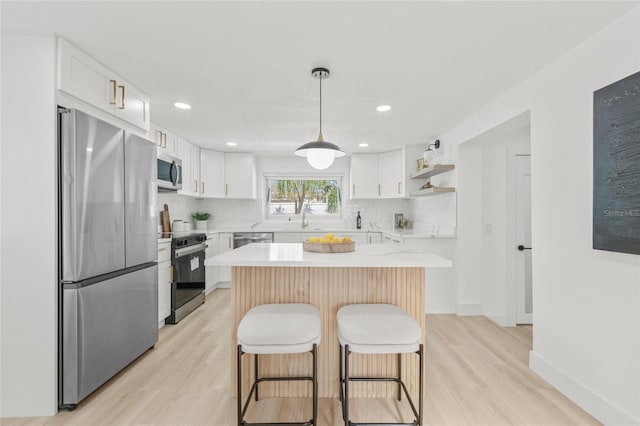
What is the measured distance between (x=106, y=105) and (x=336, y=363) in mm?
2447

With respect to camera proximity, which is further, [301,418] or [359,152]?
[359,152]

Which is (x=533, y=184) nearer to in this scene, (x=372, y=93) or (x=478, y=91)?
(x=478, y=91)

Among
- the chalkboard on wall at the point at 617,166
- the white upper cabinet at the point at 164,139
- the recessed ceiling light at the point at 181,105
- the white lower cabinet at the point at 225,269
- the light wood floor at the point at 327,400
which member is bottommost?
the light wood floor at the point at 327,400

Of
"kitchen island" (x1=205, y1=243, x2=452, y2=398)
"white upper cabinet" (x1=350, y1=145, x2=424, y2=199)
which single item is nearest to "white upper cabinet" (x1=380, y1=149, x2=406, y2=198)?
"white upper cabinet" (x1=350, y1=145, x2=424, y2=199)

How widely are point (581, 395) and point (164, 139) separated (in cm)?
451

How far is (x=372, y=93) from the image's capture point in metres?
2.90

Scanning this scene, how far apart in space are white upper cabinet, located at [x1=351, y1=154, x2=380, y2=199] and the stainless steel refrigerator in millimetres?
3477

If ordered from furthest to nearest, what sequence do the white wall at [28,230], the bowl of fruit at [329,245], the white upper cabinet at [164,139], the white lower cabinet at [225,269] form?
1. the white lower cabinet at [225,269]
2. the white upper cabinet at [164,139]
3. the bowl of fruit at [329,245]
4. the white wall at [28,230]

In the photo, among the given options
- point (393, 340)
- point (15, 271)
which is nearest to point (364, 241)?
point (393, 340)

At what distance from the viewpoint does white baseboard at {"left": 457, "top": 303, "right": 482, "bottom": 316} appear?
151 inches

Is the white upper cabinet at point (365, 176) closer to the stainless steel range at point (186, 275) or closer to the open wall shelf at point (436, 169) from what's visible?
the open wall shelf at point (436, 169)

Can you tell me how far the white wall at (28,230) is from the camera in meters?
1.92

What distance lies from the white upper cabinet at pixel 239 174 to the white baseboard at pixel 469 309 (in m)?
3.59

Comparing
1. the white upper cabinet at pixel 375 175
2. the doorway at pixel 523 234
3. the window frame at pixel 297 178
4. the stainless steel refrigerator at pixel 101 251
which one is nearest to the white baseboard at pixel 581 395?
the doorway at pixel 523 234
